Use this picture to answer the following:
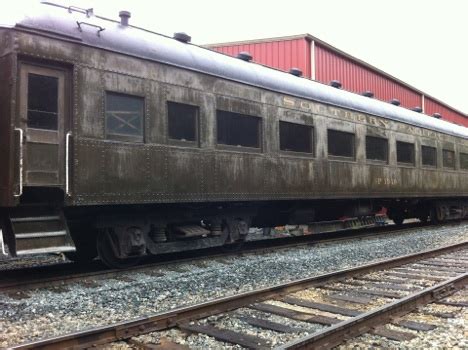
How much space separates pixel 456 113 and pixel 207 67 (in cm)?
3159

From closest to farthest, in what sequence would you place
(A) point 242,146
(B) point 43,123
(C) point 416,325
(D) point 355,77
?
(C) point 416,325, (B) point 43,123, (A) point 242,146, (D) point 355,77

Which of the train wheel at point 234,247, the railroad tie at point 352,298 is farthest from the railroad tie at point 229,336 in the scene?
the train wheel at point 234,247

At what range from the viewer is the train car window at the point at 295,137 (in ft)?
30.2

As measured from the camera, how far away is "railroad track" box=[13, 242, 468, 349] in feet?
12.5

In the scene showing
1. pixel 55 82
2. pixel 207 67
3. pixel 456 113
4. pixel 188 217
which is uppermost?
pixel 456 113

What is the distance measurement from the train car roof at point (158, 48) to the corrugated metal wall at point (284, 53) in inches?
304

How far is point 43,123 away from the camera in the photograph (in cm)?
587

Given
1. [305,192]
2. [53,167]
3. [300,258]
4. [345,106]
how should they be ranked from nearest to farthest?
[53,167] → [300,258] → [305,192] → [345,106]

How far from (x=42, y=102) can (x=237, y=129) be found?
3.40 m

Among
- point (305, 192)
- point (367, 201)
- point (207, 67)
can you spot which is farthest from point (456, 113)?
point (207, 67)

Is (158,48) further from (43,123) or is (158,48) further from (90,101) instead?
(43,123)

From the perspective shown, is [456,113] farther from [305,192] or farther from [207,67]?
[207,67]

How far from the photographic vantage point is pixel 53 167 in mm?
5863

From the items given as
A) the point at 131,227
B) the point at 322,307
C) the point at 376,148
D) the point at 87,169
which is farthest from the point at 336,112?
the point at 322,307
